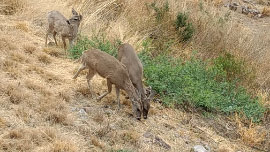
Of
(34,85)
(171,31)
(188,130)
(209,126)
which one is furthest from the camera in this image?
(171,31)

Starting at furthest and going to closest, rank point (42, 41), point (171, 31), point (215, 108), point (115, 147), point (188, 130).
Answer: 1. point (171, 31)
2. point (42, 41)
3. point (215, 108)
4. point (188, 130)
5. point (115, 147)

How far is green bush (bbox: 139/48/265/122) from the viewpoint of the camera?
8688 millimetres

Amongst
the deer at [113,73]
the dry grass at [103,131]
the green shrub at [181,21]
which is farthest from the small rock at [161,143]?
the green shrub at [181,21]

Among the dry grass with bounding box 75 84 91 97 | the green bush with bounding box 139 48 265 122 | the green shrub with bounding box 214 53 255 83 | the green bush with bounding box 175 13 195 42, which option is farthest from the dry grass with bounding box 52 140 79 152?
the green bush with bounding box 175 13 195 42

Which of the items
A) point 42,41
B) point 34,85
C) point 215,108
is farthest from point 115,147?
point 42,41

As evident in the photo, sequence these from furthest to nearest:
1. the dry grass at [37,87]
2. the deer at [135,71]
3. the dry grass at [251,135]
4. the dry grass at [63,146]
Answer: the dry grass at [251,135], the deer at [135,71], the dry grass at [37,87], the dry grass at [63,146]

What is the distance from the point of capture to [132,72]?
7965mm

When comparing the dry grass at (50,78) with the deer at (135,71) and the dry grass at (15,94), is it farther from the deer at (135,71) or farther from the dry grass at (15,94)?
the deer at (135,71)

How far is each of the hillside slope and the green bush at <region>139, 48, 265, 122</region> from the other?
0.36 metres

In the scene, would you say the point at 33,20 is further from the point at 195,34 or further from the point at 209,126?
the point at 209,126

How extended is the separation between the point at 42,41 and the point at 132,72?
295 cm

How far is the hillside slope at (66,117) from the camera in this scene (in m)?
5.91

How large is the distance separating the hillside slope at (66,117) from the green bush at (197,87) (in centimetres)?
36

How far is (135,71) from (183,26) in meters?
4.02
